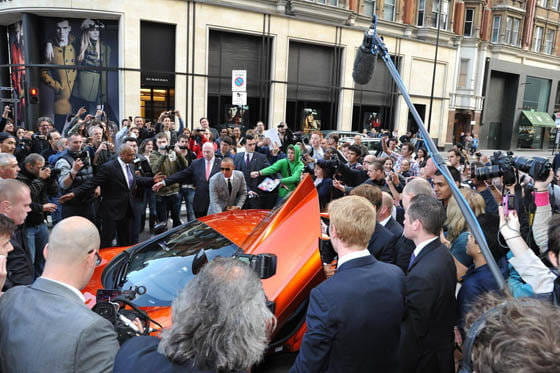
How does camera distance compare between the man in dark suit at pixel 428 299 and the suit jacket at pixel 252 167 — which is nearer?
the man in dark suit at pixel 428 299

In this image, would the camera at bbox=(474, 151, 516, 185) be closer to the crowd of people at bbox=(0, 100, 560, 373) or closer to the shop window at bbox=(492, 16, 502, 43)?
the crowd of people at bbox=(0, 100, 560, 373)

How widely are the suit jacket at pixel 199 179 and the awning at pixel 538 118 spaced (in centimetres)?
3892

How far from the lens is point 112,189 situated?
6.13m

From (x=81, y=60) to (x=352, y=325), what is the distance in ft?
68.1

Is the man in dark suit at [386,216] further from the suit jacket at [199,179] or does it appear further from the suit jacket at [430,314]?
the suit jacket at [199,179]

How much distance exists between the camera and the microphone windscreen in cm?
392

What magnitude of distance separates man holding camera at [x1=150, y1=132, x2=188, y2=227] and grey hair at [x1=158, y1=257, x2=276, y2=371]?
6.32 meters

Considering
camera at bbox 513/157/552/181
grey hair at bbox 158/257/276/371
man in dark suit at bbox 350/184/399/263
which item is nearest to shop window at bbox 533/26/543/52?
camera at bbox 513/157/552/181

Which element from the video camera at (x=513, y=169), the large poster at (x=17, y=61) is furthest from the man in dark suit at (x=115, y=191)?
the large poster at (x=17, y=61)

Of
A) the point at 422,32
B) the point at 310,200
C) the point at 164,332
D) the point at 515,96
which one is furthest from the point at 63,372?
the point at 515,96

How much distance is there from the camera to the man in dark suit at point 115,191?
606 cm

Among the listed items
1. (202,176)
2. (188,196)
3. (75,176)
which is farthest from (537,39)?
(75,176)

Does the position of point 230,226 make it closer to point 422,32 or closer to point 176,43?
point 176,43

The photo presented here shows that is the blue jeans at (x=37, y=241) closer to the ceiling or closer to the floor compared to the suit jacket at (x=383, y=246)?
closer to the floor
